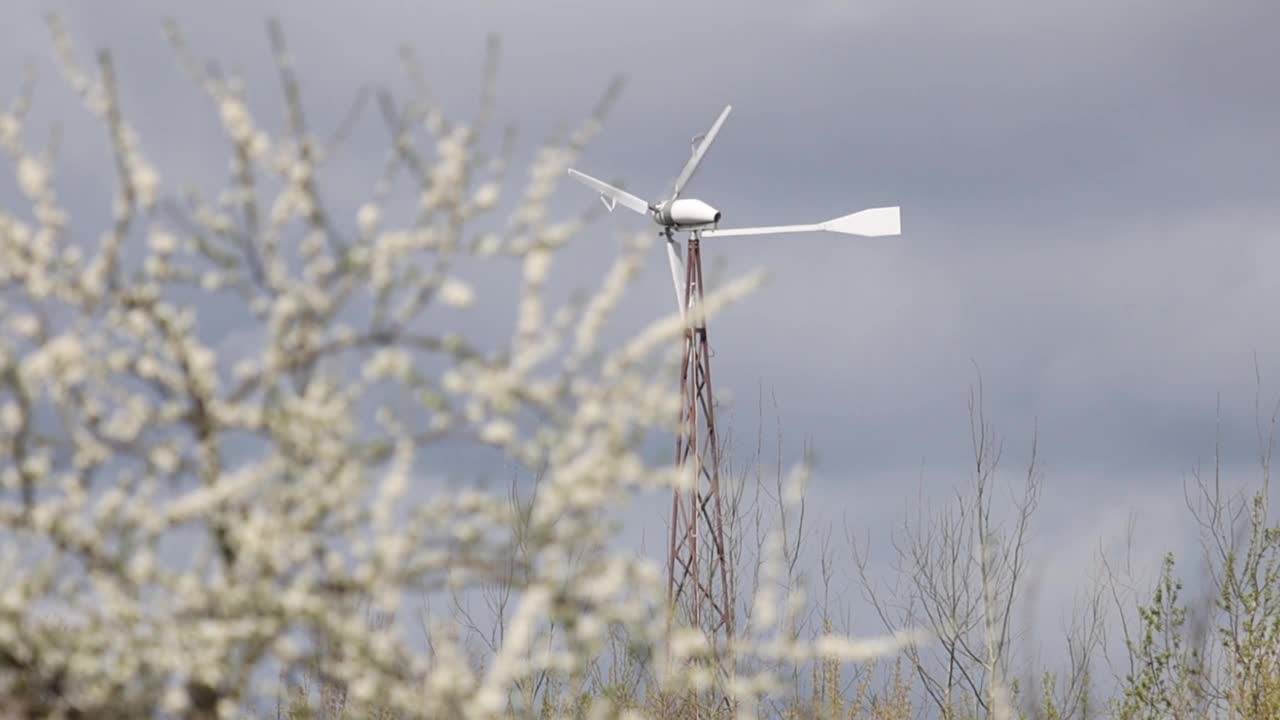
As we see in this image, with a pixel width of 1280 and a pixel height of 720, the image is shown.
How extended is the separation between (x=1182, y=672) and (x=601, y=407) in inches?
459

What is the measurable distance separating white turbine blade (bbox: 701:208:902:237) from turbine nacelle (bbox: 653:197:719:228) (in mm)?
210

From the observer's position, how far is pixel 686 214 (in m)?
19.4

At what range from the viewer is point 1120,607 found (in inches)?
626

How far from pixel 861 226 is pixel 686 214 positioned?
2365 mm

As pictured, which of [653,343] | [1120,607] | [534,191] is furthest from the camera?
[1120,607]

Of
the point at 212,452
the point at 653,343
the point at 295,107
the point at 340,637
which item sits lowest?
the point at 340,637

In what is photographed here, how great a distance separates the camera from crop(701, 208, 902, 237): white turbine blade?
63.8 ft

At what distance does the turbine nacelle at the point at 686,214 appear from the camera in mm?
19266

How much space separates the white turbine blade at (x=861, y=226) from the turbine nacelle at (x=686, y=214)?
210 mm

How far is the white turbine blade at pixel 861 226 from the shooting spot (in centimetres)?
1944

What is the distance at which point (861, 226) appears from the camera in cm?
1961

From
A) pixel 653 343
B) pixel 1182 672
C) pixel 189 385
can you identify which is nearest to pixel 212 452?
pixel 189 385

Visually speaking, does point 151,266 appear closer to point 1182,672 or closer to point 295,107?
point 295,107

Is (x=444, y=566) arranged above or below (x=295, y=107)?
below
